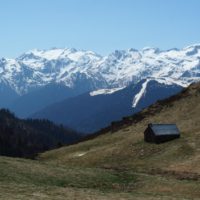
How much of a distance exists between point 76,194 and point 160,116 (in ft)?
222

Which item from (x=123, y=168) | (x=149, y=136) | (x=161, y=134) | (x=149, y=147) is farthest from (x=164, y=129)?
(x=123, y=168)

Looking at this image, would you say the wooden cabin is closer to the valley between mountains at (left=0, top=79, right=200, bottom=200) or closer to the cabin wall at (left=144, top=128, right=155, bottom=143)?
the cabin wall at (left=144, top=128, right=155, bottom=143)

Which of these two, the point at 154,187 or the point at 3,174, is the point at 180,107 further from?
the point at 3,174

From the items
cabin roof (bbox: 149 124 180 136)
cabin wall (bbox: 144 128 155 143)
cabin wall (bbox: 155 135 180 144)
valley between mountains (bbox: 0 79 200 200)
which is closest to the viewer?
valley between mountains (bbox: 0 79 200 200)

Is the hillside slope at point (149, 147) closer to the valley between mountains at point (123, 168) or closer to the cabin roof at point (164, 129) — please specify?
the valley between mountains at point (123, 168)

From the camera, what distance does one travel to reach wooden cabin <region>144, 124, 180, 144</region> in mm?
89238

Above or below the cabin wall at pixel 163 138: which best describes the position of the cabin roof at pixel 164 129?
above

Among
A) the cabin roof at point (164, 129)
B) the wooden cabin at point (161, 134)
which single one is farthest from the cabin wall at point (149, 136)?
the cabin roof at point (164, 129)

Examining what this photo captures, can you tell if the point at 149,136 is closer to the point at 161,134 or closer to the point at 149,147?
the point at 161,134

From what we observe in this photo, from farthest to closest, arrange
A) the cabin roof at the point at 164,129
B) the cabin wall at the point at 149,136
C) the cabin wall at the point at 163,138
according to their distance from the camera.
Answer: the cabin wall at the point at 149,136 → the cabin roof at the point at 164,129 → the cabin wall at the point at 163,138

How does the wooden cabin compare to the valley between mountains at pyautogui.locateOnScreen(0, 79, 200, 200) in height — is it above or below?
above

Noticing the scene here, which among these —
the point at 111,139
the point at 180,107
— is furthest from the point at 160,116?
the point at 111,139

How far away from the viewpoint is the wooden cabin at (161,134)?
89238 mm

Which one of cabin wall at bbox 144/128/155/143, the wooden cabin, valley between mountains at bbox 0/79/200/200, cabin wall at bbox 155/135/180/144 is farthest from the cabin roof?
valley between mountains at bbox 0/79/200/200
